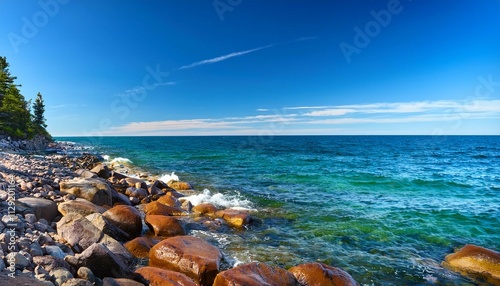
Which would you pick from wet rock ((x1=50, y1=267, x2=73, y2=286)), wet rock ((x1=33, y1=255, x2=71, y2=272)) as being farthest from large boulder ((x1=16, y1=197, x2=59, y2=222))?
wet rock ((x1=50, y1=267, x2=73, y2=286))

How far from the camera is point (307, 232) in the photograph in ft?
39.4

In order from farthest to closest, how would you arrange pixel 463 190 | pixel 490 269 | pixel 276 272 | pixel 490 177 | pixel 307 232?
1. pixel 490 177
2. pixel 463 190
3. pixel 307 232
4. pixel 490 269
5. pixel 276 272

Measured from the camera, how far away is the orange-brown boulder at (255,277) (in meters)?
6.40

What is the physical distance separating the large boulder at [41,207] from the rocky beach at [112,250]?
0.10ft

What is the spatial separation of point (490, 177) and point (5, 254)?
3856 cm

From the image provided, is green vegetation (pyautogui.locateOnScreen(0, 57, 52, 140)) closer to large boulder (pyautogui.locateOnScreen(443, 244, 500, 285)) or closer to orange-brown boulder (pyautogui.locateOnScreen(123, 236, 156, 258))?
orange-brown boulder (pyautogui.locateOnScreen(123, 236, 156, 258))

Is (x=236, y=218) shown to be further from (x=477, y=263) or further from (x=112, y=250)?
(x=477, y=263)

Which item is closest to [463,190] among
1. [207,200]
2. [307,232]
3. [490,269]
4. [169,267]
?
[490,269]

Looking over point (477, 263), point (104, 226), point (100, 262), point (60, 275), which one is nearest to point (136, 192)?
point (104, 226)

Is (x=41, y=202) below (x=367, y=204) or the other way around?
the other way around

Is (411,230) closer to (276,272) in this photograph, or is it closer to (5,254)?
(276,272)

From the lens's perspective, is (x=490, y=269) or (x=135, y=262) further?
(x=490, y=269)

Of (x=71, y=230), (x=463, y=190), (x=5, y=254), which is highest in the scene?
(x=5, y=254)

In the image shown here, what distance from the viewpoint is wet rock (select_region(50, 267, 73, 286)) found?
4.73m
